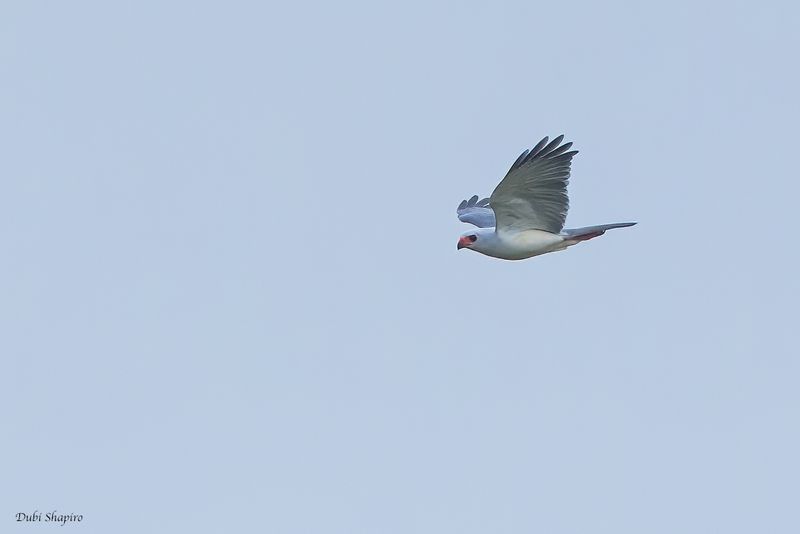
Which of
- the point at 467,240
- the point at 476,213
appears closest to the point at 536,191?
the point at 467,240

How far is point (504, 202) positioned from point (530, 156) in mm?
1228

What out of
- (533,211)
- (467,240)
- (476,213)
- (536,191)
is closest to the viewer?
(536,191)

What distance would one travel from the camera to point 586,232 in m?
21.6

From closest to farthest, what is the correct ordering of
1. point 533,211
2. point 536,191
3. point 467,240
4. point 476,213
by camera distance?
point 536,191, point 533,211, point 467,240, point 476,213

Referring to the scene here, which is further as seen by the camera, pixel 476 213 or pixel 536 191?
pixel 476 213

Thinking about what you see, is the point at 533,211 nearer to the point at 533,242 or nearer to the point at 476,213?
the point at 533,242

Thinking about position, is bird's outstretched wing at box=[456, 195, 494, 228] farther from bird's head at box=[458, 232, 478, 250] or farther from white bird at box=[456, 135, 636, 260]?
bird's head at box=[458, 232, 478, 250]

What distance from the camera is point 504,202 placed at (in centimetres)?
2153

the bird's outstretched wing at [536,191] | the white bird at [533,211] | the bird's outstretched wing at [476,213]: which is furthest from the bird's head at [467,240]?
the bird's outstretched wing at [476,213]

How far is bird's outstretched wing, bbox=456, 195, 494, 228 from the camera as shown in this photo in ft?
81.1

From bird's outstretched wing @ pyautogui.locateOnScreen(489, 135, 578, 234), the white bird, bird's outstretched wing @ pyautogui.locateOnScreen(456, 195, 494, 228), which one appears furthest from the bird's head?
bird's outstretched wing @ pyautogui.locateOnScreen(456, 195, 494, 228)

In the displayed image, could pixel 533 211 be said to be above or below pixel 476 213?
below

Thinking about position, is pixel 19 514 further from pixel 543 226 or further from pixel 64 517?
pixel 543 226

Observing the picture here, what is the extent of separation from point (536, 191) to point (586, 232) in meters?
1.09
